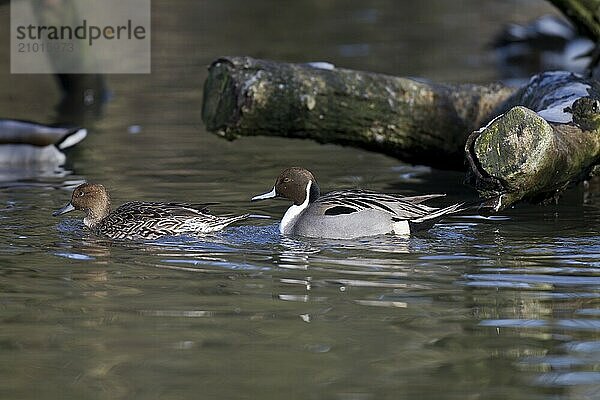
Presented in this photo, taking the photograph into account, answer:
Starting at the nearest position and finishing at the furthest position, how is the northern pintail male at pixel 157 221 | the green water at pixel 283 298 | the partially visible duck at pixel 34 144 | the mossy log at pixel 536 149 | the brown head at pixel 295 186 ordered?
1. the green water at pixel 283 298
2. the mossy log at pixel 536 149
3. the northern pintail male at pixel 157 221
4. the brown head at pixel 295 186
5. the partially visible duck at pixel 34 144

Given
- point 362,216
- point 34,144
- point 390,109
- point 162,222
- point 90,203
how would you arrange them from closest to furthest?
1. point 362,216
2. point 162,222
3. point 90,203
4. point 390,109
5. point 34,144

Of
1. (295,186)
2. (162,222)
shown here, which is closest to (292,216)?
(295,186)

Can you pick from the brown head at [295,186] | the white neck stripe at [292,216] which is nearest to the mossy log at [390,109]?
the brown head at [295,186]

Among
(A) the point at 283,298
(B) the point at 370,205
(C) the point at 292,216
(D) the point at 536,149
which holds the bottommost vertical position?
(A) the point at 283,298

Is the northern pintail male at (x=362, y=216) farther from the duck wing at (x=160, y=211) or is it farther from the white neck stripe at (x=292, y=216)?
the duck wing at (x=160, y=211)

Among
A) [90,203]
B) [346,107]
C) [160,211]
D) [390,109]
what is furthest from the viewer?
[390,109]

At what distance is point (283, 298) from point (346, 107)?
3904mm

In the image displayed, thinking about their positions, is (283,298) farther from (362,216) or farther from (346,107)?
(346,107)

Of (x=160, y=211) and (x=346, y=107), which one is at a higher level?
(x=346, y=107)

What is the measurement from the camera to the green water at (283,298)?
5438 millimetres

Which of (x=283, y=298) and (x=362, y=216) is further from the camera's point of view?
(x=362, y=216)

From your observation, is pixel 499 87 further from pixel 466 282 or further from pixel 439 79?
pixel 439 79

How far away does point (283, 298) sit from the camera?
6.90m

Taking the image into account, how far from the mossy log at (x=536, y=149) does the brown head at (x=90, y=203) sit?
2730mm
